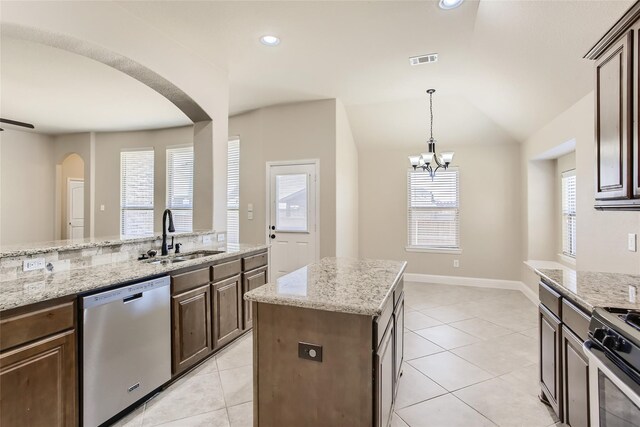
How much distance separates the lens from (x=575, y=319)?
1.68 meters

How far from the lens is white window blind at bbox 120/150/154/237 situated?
6.53 metres

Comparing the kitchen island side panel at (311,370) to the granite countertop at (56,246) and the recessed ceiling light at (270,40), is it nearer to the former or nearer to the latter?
the granite countertop at (56,246)

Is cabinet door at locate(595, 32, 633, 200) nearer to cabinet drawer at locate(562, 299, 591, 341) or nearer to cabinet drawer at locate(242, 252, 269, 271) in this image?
cabinet drawer at locate(562, 299, 591, 341)

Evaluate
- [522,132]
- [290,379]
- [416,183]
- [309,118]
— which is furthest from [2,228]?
[522,132]

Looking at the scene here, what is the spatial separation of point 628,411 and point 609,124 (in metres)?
1.50

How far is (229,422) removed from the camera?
209cm

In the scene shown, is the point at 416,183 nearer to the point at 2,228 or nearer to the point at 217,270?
the point at 217,270

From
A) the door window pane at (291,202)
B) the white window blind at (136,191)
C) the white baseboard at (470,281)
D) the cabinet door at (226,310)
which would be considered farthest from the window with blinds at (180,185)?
the white baseboard at (470,281)

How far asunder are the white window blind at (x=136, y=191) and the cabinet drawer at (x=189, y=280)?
446 centimetres

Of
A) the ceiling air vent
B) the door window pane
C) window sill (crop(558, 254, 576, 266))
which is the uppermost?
the ceiling air vent

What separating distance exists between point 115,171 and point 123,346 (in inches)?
227

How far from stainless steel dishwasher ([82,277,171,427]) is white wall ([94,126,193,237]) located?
15.1 feet

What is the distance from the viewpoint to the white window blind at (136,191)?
6528 mm

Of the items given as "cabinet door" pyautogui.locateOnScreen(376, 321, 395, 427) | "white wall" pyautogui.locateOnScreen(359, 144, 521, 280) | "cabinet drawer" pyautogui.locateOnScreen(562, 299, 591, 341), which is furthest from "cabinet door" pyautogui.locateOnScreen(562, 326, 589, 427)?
"white wall" pyautogui.locateOnScreen(359, 144, 521, 280)
